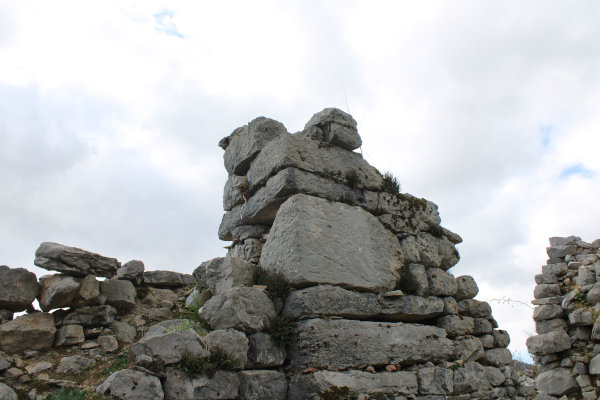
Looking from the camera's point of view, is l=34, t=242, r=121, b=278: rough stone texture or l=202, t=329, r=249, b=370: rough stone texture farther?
l=34, t=242, r=121, b=278: rough stone texture

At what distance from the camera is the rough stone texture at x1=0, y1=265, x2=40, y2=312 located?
4141 millimetres

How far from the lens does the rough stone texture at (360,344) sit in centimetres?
364

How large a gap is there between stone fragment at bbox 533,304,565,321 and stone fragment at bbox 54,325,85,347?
7.63 metres

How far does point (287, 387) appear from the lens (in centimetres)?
357

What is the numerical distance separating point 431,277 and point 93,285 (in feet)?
11.7

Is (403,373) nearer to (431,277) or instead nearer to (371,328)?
(371,328)

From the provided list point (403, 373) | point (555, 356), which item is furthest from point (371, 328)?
point (555, 356)

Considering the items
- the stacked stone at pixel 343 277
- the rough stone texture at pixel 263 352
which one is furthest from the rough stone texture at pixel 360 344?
the rough stone texture at pixel 263 352

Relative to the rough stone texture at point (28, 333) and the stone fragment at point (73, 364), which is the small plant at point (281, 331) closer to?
the stone fragment at point (73, 364)

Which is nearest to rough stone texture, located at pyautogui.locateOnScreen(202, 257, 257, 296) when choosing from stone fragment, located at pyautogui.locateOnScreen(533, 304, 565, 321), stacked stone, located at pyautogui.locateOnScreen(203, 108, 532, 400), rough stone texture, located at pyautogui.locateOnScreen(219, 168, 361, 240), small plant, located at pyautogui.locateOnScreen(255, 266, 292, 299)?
stacked stone, located at pyautogui.locateOnScreen(203, 108, 532, 400)

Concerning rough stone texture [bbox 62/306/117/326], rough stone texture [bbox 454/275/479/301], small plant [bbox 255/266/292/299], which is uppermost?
rough stone texture [bbox 454/275/479/301]

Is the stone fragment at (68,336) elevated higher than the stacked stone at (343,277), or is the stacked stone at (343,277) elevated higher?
the stacked stone at (343,277)

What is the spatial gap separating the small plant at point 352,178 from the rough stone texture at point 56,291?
9.64 feet

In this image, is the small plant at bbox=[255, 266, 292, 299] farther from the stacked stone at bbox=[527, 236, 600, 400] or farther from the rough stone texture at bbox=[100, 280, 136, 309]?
the stacked stone at bbox=[527, 236, 600, 400]
